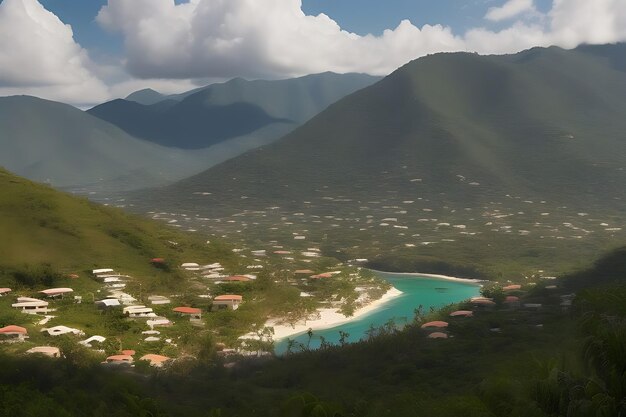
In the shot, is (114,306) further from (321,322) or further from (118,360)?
(321,322)

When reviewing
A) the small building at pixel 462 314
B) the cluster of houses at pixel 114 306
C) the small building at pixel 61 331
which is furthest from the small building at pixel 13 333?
the small building at pixel 462 314

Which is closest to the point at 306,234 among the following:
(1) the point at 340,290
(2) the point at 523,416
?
(1) the point at 340,290

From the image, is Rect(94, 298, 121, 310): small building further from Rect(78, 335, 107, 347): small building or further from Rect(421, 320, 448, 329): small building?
Rect(421, 320, 448, 329): small building

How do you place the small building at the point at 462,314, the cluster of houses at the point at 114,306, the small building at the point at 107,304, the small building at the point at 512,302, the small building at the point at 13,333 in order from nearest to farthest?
the cluster of houses at the point at 114,306 < the small building at the point at 13,333 < the small building at the point at 107,304 < the small building at the point at 462,314 < the small building at the point at 512,302

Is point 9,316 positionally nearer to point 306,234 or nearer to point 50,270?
point 50,270

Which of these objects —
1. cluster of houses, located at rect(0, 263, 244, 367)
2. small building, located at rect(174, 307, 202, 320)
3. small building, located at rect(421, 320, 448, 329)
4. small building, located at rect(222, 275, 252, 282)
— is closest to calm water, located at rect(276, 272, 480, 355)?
small building, located at rect(421, 320, 448, 329)

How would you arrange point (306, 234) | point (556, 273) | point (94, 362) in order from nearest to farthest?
point (94, 362), point (556, 273), point (306, 234)

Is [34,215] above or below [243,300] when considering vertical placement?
above

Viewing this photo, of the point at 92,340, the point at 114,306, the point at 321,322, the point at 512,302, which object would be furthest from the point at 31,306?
the point at 512,302

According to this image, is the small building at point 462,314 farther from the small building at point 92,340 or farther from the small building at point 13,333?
the small building at point 13,333
